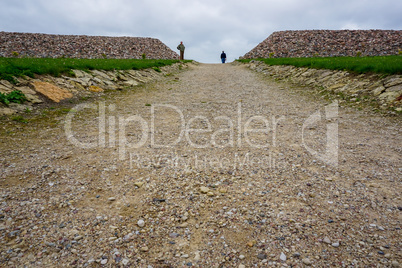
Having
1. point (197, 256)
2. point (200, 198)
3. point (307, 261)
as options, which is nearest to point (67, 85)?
point (200, 198)

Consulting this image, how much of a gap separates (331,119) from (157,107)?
31.2ft

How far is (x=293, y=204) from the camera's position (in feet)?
15.3

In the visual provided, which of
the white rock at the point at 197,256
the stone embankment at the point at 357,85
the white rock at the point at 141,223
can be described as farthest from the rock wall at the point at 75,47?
the white rock at the point at 197,256

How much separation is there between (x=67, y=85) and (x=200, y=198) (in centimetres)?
1331

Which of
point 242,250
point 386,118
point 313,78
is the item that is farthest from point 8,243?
point 313,78

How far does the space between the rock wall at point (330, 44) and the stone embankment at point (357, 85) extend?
82.0 ft

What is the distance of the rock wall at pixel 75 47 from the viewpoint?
4056cm

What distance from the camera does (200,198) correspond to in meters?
5.04

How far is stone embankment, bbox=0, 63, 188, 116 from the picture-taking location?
1052 cm

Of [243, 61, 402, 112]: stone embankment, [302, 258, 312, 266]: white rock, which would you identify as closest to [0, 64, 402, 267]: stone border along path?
[302, 258, 312, 266]: white rock

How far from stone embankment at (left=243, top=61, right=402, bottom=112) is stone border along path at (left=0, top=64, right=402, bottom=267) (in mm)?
2374

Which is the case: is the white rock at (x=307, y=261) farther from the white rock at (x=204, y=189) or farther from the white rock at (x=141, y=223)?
the white rock at (x=141, y=223)

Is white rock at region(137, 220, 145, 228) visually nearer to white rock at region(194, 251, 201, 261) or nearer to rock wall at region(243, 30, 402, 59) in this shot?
white rock at region(194, 251, 201, 261)

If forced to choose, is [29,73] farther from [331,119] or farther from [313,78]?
[313,78]
